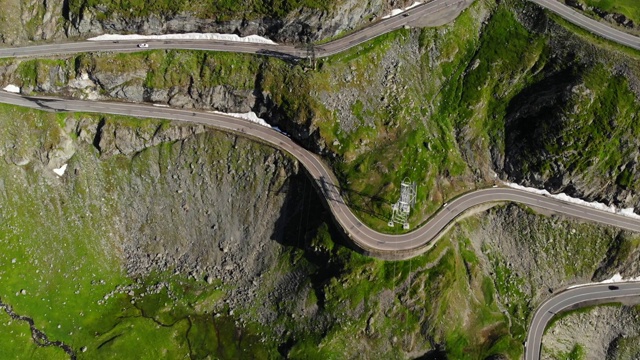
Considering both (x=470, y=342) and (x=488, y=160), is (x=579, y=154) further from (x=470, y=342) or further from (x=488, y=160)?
(x=470, y=342)

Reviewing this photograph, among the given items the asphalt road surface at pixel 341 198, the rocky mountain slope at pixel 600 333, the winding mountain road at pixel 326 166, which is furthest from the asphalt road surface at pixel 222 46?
the rocky mountain slope at pixel 600 333

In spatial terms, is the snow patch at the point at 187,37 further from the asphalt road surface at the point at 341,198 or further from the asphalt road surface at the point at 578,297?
the asphalt road surface at the point at 578,297

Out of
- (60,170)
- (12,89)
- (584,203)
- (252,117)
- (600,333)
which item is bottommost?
(600,333)

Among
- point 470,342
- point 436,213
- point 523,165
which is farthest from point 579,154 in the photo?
point 470,342

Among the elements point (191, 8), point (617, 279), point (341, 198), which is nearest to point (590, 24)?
point (617, 279)

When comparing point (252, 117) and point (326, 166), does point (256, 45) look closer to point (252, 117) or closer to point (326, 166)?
point (252, 117)
